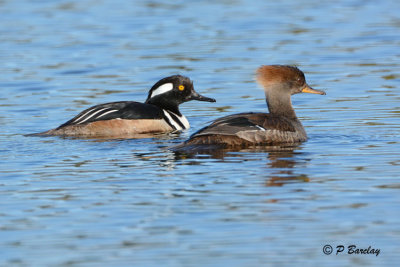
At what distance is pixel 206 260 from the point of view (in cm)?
659

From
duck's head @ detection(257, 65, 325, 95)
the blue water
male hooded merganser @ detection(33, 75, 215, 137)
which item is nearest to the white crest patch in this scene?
male hooded merganser @ detection(33, 75, 215, 137)

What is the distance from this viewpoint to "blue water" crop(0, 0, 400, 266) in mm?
6984

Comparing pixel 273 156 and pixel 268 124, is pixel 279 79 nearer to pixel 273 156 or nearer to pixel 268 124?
pixel 268 124

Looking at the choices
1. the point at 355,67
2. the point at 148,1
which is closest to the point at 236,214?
the point at 355,67

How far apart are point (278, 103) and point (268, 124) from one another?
99 cm

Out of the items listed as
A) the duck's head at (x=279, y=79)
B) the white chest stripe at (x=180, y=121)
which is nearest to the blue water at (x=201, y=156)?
the white chest stripe at (x=180, y=121)

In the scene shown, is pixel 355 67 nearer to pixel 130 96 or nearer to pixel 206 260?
pixel 130 96

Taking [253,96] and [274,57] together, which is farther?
[274,57]

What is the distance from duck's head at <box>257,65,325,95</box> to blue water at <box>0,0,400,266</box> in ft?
2.26

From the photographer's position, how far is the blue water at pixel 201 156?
6984 millimetres

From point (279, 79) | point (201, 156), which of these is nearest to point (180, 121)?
point (279, 79)

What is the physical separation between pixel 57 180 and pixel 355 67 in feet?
29.7

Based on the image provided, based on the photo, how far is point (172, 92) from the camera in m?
13.9

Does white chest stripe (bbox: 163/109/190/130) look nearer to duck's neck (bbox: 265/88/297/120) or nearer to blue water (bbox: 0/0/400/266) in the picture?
blue water (bbox: 0/0/400/266)
